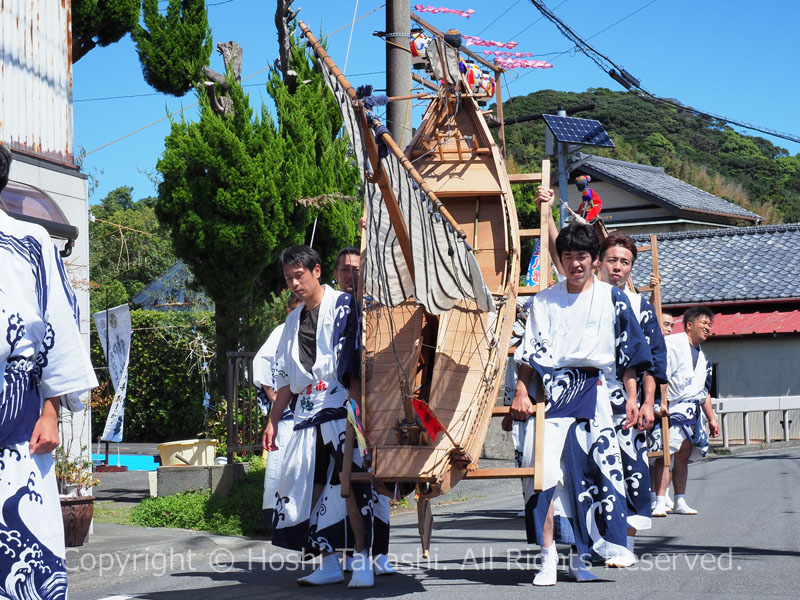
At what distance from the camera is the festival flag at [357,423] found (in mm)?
6039

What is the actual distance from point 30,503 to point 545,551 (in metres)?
3.36

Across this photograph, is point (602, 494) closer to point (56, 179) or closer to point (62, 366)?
point (62, 366)

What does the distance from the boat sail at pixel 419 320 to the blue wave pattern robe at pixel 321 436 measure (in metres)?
0.20

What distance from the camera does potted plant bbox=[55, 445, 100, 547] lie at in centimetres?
756

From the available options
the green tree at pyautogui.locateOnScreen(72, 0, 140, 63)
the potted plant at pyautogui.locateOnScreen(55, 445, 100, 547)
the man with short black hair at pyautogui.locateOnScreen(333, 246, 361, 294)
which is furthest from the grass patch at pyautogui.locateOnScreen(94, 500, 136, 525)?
the green tree at pyautogui.locateOnScreen(72, 0, 140, 63)

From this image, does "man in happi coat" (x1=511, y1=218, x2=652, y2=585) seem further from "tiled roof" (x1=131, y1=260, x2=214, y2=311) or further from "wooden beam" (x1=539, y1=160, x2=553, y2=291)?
"tiled roof" (x1=131, y1=260, x2=214, y2=311)

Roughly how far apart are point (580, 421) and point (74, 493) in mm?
4322

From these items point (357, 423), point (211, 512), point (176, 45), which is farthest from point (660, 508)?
point (176, 45)

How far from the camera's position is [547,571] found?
6168mm

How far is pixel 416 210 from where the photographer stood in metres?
6.06

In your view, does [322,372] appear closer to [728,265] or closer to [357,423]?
[357,423]

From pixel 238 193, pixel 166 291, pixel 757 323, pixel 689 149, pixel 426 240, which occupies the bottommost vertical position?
pixel 426 240

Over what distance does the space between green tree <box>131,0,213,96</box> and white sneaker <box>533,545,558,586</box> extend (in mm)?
9958

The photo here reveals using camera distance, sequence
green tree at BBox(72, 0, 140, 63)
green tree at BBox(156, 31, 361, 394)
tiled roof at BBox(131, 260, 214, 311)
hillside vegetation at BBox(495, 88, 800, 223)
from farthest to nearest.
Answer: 1. hillside vegetation at BBox(495, 88, 800, 223)
2. tiled roof at BBox(131, 260, 214, 311)
3. green tree at BBox(72, 0, 140, 63)
4. green tree at BBox(156, 31, 361, 394)
